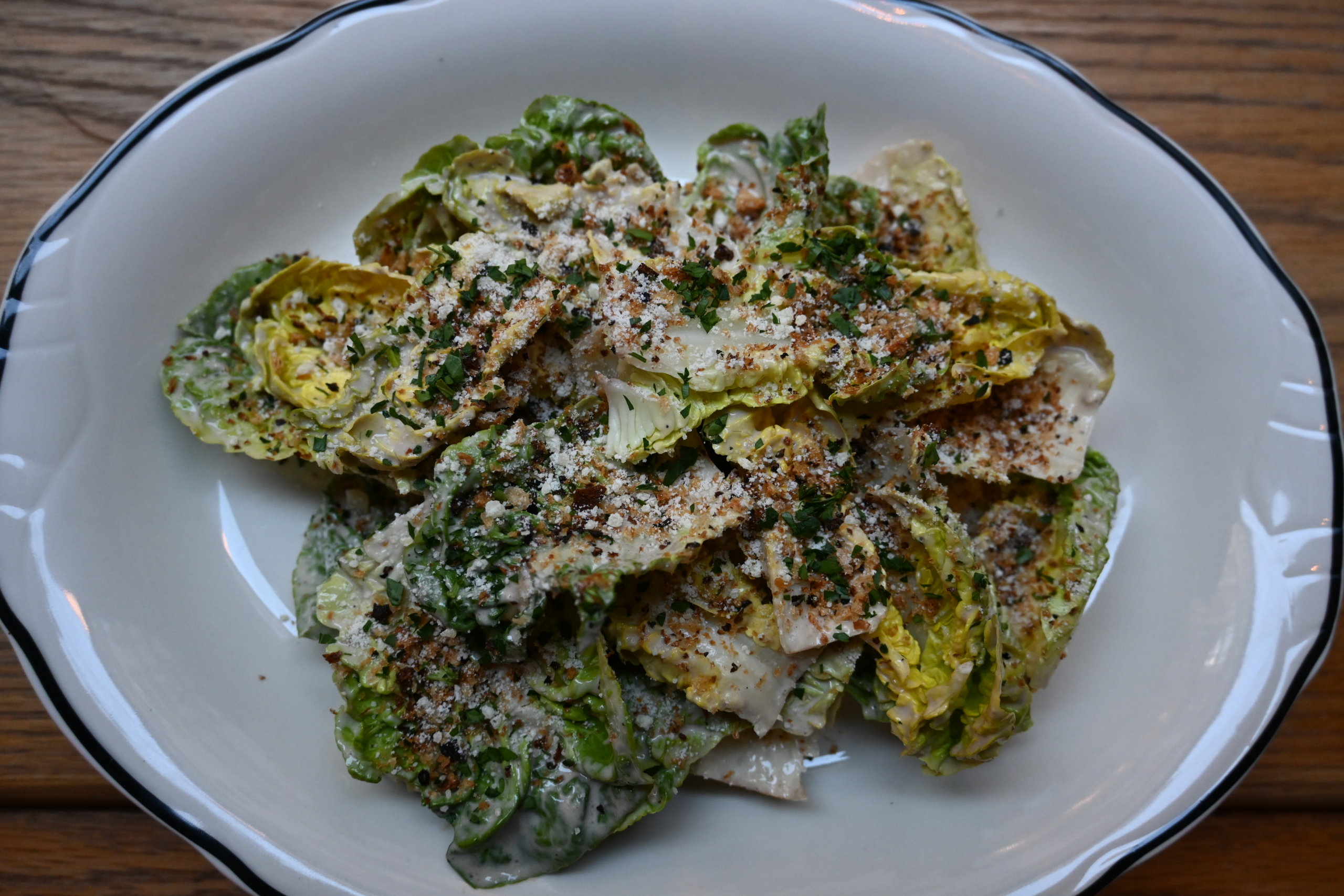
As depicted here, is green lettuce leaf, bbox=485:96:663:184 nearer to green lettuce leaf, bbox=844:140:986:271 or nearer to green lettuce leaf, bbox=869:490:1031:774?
green lettuce leaf, bbox=844:140:986:271

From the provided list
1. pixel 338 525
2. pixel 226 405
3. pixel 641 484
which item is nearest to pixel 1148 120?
pixel 641 484

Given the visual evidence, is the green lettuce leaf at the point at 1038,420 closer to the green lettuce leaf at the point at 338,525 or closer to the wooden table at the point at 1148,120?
the wooden table at the point at 1148,120

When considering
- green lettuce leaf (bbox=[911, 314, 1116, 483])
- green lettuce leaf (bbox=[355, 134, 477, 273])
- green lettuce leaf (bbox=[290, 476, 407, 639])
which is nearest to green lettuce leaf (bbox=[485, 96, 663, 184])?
green lettuce leaf (bbox=[355, 134, 477, 273])

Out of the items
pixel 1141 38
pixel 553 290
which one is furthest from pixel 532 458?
pixel 1141 38

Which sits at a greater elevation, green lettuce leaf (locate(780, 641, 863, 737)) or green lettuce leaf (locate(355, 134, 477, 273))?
green lettuce leaf (locate(355, 134, 477, 273))

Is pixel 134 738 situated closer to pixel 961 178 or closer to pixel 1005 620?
pixel 1005 620

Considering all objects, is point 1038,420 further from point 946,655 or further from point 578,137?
point 578,137
